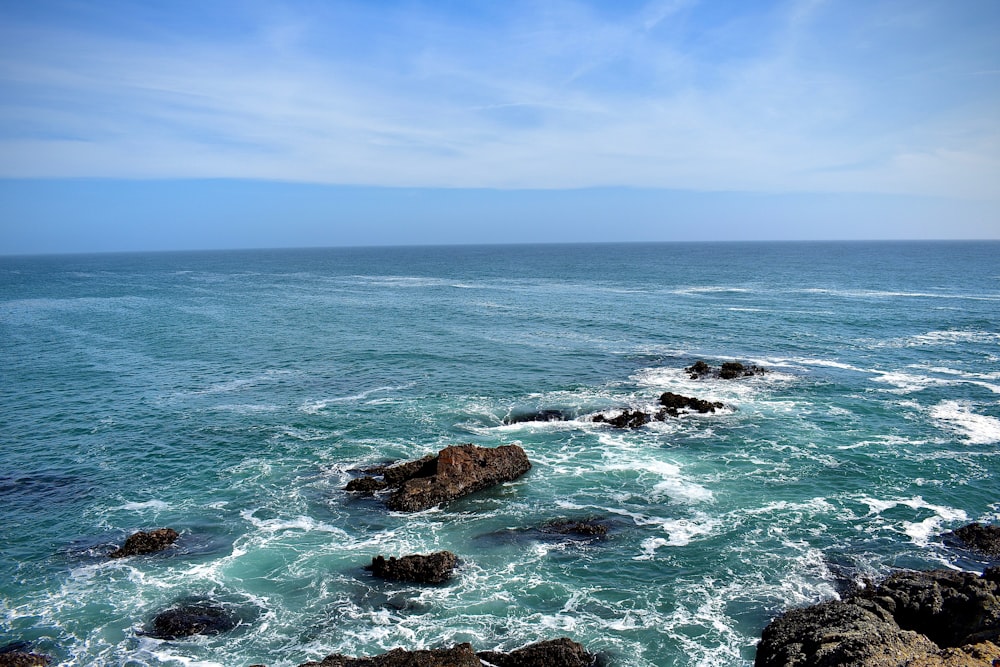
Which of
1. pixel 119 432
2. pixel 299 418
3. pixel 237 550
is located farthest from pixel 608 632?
pixel 119 432

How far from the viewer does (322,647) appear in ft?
69.9

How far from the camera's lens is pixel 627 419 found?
4275 centimetres

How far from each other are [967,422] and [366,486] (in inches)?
1601

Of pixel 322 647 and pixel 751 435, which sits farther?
pixel 751 435

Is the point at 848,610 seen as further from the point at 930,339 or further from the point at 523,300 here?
the point at 523,300

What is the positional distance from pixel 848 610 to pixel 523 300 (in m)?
91.5

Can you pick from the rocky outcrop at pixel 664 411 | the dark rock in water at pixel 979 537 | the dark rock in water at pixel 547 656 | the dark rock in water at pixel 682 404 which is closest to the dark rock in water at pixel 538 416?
the rocky outcrop at pixel 664 411

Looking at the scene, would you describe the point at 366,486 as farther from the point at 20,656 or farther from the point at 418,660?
the point at 20,656

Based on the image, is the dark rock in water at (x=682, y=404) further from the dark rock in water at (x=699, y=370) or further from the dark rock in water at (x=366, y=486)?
the dark rock in water at (x=366, y=486)

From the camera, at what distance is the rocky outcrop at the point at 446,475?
3172 centimetres

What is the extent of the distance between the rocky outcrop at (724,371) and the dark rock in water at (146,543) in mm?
41203

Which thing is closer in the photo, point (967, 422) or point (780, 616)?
point (780, 616)

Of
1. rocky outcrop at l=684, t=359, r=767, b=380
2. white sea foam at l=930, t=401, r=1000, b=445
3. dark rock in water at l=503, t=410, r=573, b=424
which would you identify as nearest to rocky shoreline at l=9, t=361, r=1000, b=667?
dark rock in water at l=503, t=410, r=573, b=424

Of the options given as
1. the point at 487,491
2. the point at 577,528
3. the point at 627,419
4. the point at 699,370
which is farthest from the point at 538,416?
the point at 699,370
